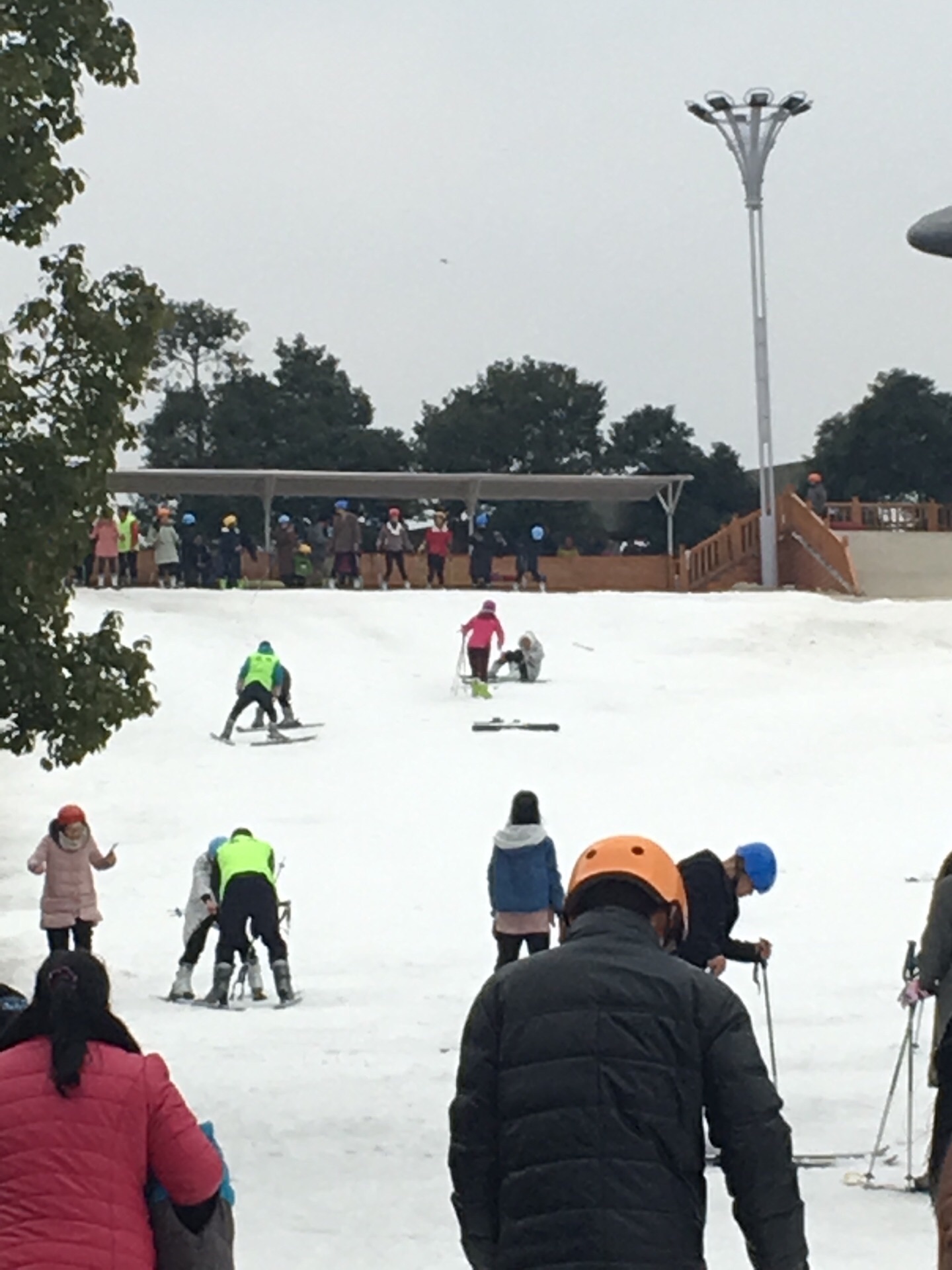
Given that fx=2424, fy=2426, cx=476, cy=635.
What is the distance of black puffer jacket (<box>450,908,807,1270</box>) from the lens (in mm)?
4211

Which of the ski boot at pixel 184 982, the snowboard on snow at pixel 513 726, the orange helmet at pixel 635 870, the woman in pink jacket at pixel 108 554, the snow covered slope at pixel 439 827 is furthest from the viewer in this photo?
the woman in pink jacket at pixel 108 554

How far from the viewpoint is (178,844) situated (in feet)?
71.6

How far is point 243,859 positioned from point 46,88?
488 cm

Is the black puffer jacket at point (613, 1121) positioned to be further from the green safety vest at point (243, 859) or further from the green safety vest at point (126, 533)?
the green safety vest at point (126, 533)

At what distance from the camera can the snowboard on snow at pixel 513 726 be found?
2703 cm

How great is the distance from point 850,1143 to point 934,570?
3280 cm

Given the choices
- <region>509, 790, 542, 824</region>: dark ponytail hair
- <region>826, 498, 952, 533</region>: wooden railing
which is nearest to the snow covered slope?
<region>509, 790, 542, 824</region>: dark ponytail hair

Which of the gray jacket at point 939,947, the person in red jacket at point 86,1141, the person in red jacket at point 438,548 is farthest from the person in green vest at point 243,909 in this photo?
the person in red jacket at point 438,548

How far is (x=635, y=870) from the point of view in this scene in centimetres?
449

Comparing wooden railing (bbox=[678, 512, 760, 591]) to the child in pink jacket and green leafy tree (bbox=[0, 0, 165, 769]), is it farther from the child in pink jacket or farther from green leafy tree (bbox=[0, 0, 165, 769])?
green leafy tree (bbox=[0, 0, 165, 769])

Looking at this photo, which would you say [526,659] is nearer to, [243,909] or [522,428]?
[243,909]

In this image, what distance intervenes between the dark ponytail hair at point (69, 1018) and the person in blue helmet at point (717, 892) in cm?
483

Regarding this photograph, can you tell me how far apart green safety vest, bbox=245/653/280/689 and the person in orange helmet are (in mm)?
21552

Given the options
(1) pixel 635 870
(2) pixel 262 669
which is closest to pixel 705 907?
(1) pixel 635 870
